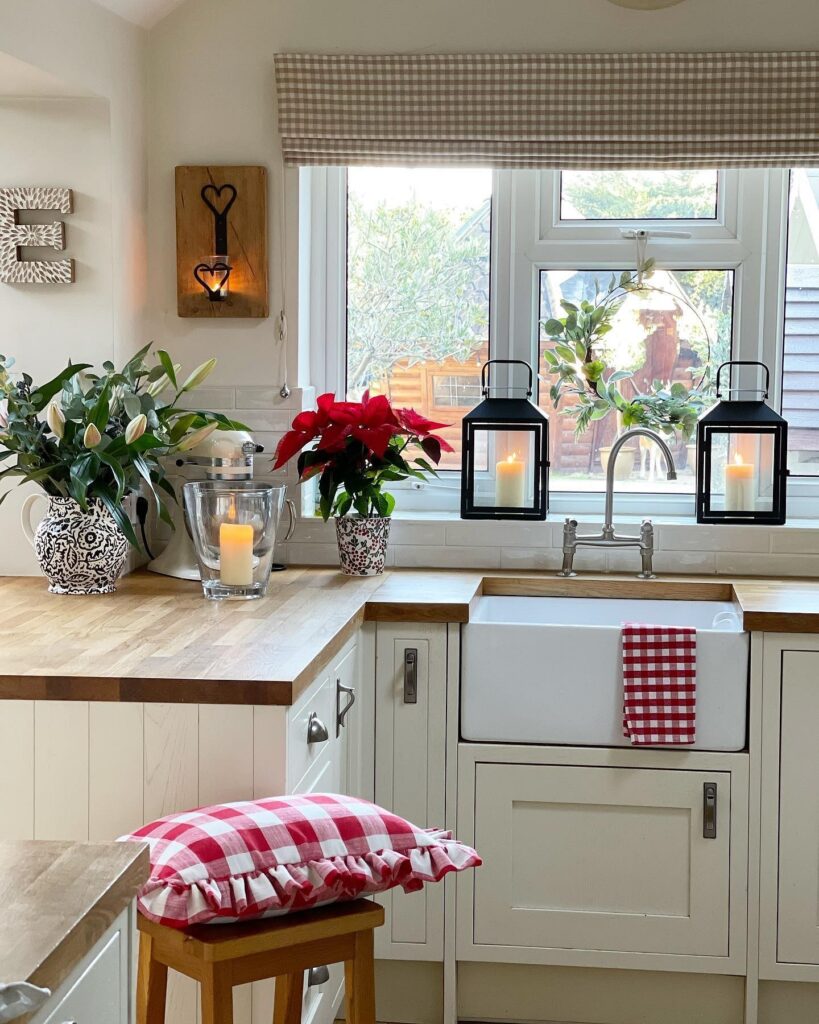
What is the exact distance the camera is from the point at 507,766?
2.82 meters

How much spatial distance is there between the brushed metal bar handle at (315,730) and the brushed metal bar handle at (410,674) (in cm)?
59

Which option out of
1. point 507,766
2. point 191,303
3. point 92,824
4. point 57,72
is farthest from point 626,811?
point 57,72

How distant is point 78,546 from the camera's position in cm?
279

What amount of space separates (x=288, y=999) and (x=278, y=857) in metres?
0.41

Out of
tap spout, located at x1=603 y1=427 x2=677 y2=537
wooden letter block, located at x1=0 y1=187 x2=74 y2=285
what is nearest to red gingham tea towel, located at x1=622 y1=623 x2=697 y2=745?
tap spout, located at x1=603 y1=427 x2=677 y2=537

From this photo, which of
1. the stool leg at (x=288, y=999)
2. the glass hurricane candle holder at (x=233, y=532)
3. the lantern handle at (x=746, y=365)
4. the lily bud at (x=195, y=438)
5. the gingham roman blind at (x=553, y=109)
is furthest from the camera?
the lantern handle at (x=746, y=365)

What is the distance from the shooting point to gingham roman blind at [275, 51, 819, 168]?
317cm

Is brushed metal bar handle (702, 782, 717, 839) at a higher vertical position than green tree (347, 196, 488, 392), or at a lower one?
lower

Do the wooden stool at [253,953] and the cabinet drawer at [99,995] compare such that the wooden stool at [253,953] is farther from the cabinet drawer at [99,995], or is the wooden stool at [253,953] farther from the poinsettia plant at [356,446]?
the poinsettia plant at [356,446]

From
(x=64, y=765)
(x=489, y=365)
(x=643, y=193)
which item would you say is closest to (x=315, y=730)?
(x=64, y=765)

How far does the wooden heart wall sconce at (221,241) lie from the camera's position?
3.29 m

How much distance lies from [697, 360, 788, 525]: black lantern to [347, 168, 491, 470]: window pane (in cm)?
64

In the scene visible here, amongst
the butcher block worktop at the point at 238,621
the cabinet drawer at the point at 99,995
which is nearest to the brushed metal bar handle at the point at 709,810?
the butcher block worktop at the point at 238,621

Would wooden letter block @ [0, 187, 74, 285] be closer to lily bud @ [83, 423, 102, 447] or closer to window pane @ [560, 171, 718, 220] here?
lily bud @ [83, 423, 102, 447]
